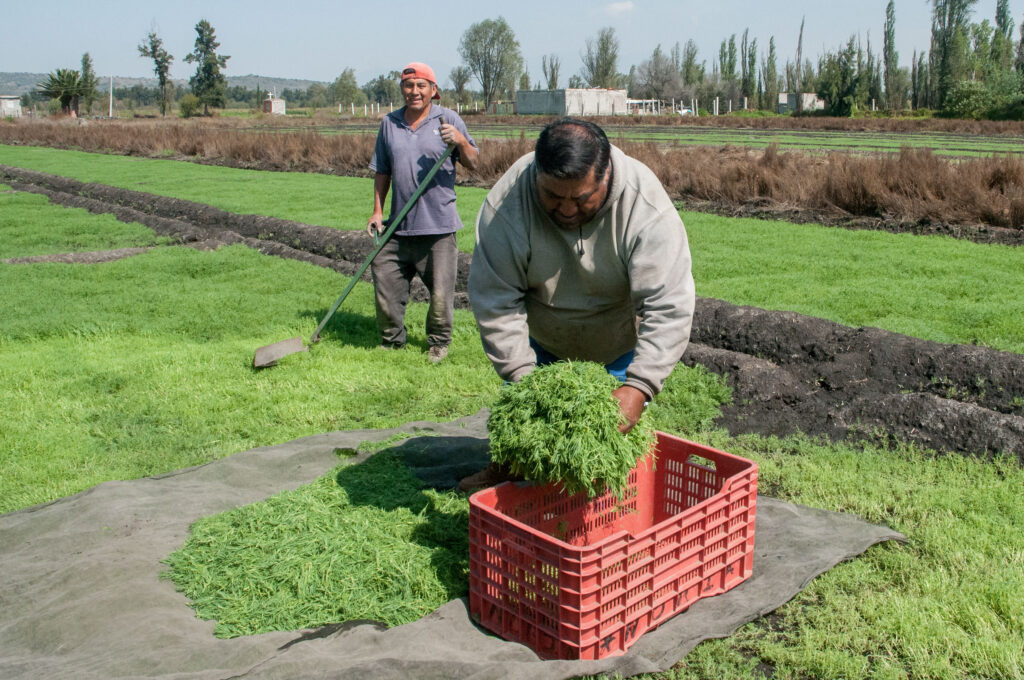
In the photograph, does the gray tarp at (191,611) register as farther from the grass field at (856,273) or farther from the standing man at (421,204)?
the grass field at (856,273)

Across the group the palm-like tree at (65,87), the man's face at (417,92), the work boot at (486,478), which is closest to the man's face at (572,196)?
the work boot at (486,478)

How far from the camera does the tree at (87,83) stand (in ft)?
218

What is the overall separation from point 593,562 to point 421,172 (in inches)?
161

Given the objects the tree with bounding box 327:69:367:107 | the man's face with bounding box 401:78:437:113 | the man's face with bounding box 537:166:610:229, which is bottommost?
the man's face with bounding box 537:166:610:229

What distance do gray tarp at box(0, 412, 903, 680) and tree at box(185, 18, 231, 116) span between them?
81.1 meters

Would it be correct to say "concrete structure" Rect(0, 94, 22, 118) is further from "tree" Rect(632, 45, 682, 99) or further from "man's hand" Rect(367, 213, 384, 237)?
"man's hand" Rect(367, 213, 384, 237)

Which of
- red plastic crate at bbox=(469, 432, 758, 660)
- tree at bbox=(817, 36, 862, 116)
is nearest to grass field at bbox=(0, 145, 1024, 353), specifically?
red plastic crate at bbox=(469, 432, 758, 660)

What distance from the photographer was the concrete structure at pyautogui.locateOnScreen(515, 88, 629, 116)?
2411 inches

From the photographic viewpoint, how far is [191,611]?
3.11 m

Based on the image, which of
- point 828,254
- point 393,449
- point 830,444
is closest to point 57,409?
point 393,449

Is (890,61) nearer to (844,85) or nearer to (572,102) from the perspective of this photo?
(844,85)

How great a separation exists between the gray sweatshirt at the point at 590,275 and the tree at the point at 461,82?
90.2 meters

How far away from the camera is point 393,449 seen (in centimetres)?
455

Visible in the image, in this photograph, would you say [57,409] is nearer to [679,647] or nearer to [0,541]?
[0,541]
